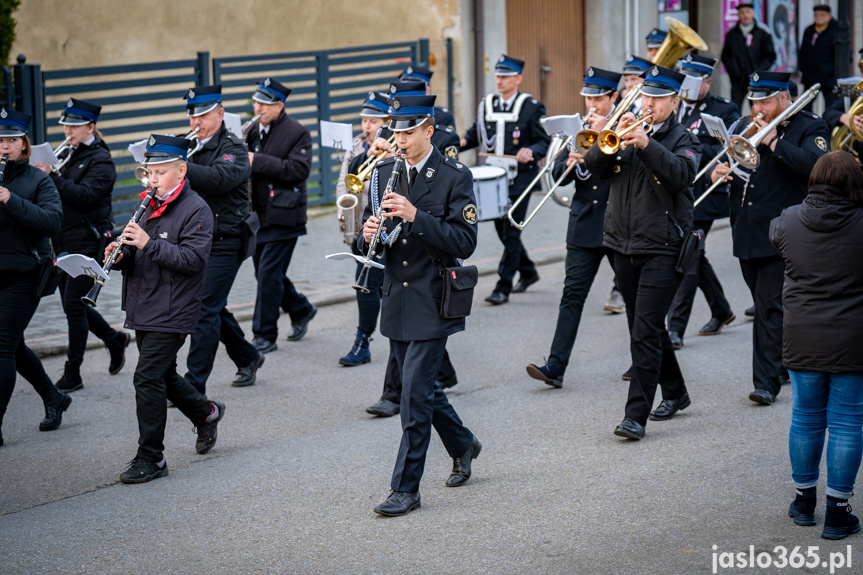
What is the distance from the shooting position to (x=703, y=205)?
9789 millimetres

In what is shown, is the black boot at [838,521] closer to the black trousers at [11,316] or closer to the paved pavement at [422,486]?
the paved pavement at [422,486]

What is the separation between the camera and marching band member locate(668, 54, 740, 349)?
9422 mm

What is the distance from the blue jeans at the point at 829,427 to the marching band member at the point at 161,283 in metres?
3.28

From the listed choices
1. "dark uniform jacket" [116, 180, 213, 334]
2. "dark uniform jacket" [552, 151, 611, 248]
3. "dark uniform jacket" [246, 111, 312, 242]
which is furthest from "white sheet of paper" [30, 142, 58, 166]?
"dark uniform jacket" [552, 151, 611, 248]

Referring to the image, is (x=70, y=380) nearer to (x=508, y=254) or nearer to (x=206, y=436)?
(x=206, y=436)

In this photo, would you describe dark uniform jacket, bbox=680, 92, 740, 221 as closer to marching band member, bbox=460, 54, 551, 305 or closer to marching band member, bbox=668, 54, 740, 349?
marching band member, bbox=668, 54, 740, 349

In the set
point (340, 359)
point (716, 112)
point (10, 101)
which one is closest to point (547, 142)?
point (716, 112)

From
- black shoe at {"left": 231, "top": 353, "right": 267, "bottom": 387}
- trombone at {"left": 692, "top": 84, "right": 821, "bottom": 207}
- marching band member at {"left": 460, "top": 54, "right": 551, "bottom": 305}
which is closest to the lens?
trombone at {"left": 692, "top": 84, "right": 821, "bottom": 207}

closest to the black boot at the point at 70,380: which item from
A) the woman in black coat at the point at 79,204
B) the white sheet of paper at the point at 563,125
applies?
the woman in black coat at the point at 79,204

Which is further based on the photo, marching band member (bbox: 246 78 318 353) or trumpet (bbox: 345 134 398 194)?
marching band member (bbox: 246 78 318 353)

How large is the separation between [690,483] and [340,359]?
12.3 ft

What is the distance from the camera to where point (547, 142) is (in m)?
11.4

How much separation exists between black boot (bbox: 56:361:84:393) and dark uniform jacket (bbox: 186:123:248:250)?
1.51 meters

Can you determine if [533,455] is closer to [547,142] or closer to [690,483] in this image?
[690,483]
